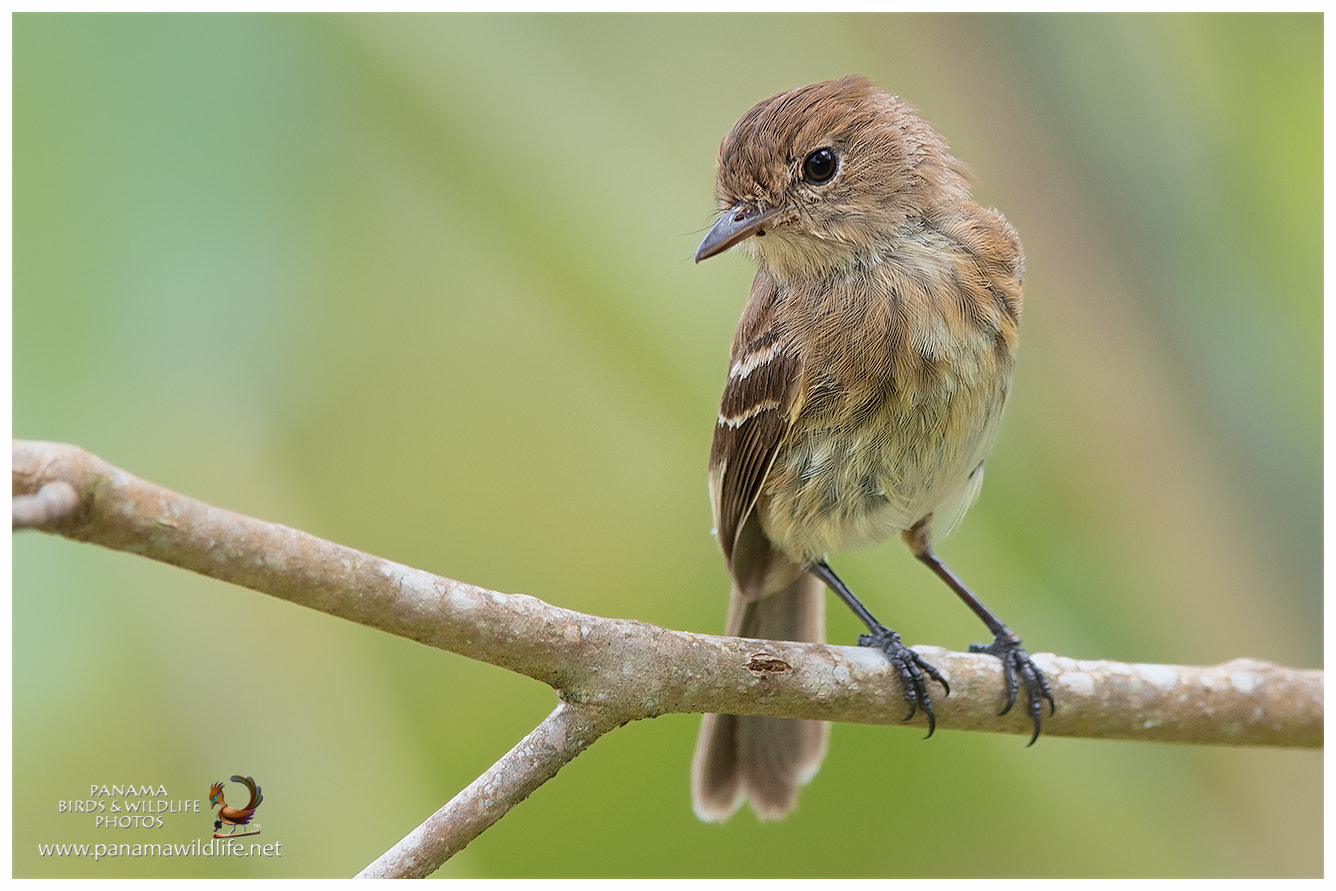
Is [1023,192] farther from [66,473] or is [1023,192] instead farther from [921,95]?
[66,473]

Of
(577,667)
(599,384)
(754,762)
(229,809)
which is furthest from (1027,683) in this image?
(229,809)

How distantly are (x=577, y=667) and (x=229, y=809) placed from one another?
3.02 ft

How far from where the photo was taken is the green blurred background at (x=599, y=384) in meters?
2.60

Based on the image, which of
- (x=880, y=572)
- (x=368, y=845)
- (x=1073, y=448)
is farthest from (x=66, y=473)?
(x=1073, y=448)

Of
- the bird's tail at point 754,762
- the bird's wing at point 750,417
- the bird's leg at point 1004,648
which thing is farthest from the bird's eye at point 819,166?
the bird's tail at point 754,762

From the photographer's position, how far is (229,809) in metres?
2.28

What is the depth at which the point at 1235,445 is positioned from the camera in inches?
124

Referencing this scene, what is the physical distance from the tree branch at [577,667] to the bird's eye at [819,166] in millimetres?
1091

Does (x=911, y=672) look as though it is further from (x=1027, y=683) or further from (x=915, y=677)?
(x=1027, y=683)

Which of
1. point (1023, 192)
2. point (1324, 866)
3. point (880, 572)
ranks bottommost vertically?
point (1324, 866)

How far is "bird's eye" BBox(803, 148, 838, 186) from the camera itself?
2.60 meters

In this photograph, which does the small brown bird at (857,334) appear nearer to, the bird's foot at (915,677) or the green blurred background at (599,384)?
the bird's foot at (915,677)

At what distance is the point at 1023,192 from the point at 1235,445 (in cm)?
95

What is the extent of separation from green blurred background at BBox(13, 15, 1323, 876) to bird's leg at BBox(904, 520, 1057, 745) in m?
0.13
